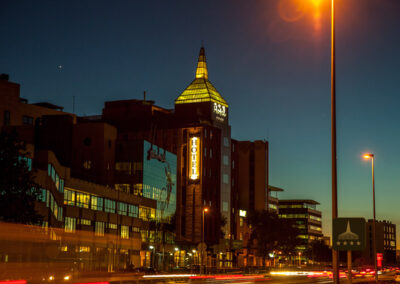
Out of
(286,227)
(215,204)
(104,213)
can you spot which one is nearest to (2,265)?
(104,213)

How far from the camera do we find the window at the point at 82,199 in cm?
8862

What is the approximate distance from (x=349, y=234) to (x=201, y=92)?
14120 cm

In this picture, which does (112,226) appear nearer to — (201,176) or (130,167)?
(130,167)

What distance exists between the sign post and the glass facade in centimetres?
10306

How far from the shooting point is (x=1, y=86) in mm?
112250

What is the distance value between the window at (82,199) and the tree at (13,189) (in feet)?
165

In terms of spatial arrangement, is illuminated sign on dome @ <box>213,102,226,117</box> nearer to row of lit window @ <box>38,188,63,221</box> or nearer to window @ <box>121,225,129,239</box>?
window @ <box>121,225,129,239</box>

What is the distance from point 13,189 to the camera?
3725 cm

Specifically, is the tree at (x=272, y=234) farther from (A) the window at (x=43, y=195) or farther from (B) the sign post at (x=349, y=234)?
(B) the sign post at (x=349, y=234)

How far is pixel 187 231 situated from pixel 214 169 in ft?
54.1

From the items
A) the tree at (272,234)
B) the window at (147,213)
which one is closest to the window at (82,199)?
the window at (147,213)

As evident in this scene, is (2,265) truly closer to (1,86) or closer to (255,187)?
(1,86)

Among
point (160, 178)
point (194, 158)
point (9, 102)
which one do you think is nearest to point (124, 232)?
point (160, 178)

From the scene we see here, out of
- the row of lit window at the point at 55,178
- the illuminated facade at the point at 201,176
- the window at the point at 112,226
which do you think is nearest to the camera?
the row of lit window at the point at 55,178
